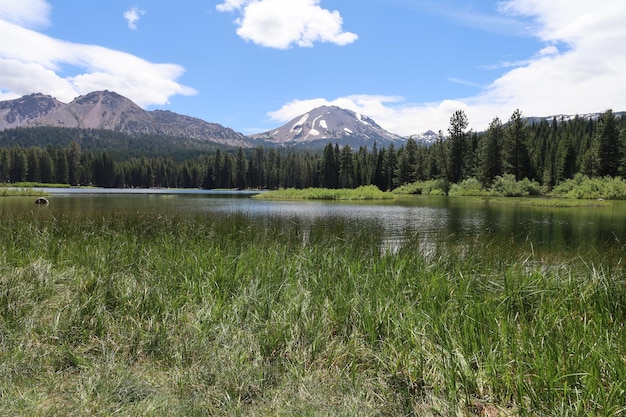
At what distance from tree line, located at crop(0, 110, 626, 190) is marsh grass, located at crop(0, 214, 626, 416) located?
249ft

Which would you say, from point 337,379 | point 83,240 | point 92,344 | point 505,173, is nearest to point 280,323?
point 337,379

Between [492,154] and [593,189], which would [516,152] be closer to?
[492,154]

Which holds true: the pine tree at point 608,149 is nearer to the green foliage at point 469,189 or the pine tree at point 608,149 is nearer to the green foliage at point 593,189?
the green foliage at point 593,189

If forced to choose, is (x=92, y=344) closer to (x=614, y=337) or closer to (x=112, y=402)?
(x=112, y=402)

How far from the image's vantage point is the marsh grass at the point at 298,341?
10.9 feet

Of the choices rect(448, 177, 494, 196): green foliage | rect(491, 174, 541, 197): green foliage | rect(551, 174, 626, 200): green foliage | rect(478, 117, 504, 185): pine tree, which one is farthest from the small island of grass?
rect(551, 174, 626, 200): green foliage

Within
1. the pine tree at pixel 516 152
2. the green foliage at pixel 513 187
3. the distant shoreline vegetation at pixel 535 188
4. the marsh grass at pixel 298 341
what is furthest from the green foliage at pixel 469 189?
the marsh grass at pixel 298 341

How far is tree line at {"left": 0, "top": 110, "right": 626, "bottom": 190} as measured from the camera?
72.1 metres

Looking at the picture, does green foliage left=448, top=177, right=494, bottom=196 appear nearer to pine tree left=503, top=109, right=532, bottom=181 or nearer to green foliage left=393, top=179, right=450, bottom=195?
green foliage left=393, top=179, right=450, bottom=195

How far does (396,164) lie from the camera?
102375mm

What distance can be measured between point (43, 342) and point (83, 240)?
5.70 meters

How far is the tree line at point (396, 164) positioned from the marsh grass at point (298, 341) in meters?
75.8

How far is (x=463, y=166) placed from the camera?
279ft

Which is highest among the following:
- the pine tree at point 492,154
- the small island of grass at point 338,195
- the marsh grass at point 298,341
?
the pine tree at point 492,154
